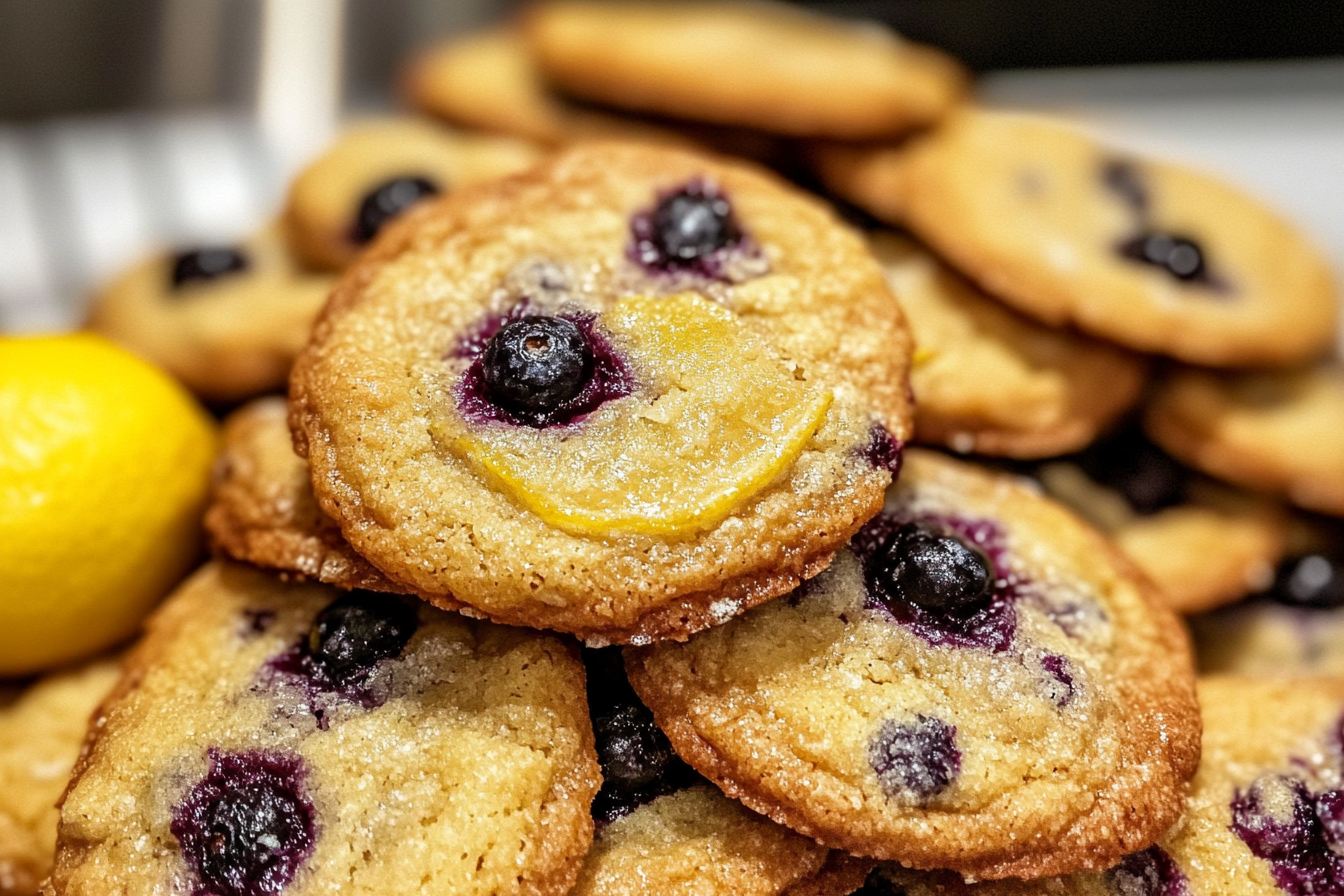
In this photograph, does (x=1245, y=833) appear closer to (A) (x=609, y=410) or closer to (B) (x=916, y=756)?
(B) (x=916, y=756)

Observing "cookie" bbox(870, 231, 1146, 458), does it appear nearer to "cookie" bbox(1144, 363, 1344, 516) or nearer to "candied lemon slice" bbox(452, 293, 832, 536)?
"cookie" bbox(1144, 363, 1344, 516)

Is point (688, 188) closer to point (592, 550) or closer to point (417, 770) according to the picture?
point (592, 550)

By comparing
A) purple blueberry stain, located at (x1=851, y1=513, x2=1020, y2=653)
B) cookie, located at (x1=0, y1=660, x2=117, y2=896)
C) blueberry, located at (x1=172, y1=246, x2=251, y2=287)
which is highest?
purple blueberry stain, located at (x1=851, y1=513, x2=1020, y2=653)

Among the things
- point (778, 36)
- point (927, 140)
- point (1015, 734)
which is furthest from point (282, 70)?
point (1015, 734)

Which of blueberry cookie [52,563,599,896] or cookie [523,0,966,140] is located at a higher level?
cookie [523,0,966,140]

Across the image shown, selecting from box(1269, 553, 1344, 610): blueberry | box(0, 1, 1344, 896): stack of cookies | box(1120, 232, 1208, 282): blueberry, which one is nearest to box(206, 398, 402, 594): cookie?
box(0, 1, 1344, 896): stack of cookies

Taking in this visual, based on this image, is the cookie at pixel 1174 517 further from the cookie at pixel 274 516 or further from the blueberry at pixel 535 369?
the cookie at pixel 274 516
